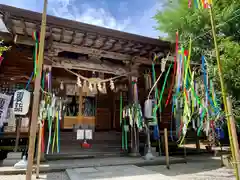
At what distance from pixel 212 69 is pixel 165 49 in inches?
109

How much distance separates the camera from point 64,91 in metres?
9.11

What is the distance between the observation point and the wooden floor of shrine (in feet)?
22.3

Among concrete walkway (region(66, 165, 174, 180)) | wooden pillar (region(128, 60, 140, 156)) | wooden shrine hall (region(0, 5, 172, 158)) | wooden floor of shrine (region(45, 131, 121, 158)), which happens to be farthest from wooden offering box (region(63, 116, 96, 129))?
concrete walkway (region(66, 165, 174, 180))

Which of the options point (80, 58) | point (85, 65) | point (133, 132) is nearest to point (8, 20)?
point (80, 58)

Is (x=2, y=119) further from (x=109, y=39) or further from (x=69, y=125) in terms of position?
(x=109, y=39)

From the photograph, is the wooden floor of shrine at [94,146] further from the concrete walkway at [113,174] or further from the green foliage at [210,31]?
the green foliage at [210,31]

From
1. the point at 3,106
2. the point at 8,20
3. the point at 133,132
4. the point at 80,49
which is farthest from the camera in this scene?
the point at 133,132

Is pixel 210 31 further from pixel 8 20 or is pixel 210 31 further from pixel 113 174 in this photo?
pixel 8 20

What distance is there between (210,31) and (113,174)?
4.27 metres

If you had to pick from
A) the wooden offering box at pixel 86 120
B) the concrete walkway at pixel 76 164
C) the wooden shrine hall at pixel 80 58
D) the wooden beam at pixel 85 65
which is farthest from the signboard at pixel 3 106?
the wooden offering box at pixel 86 120

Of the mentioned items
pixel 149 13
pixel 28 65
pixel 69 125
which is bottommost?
pixel 69 125

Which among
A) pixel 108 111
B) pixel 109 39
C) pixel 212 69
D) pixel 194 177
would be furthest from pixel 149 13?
pixel 194 177

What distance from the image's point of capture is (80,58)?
6711 millimetres

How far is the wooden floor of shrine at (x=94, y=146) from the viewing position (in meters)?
6.79
